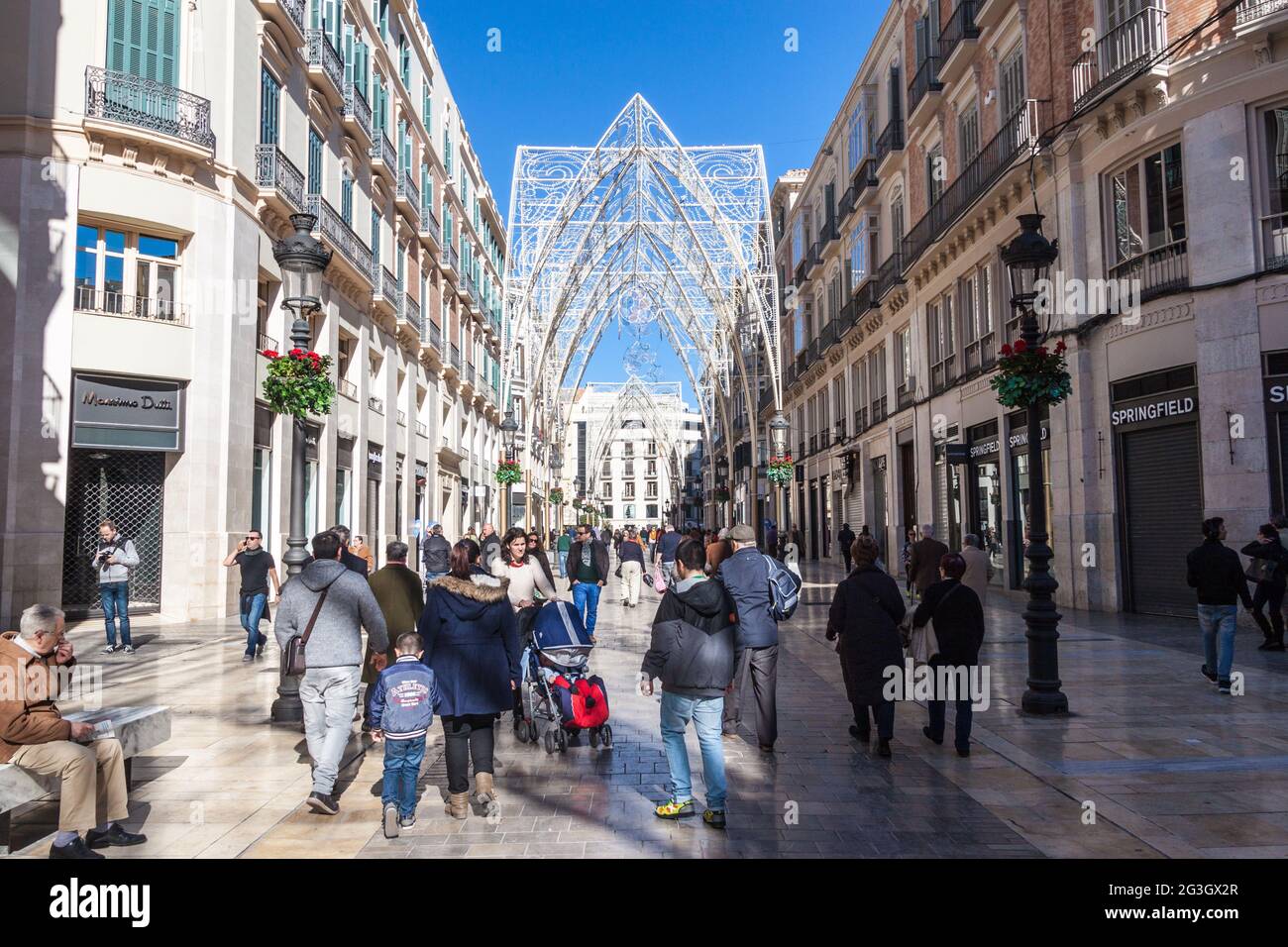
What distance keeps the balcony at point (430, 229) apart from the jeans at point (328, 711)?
28973 millimetres

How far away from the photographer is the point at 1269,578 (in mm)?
11336

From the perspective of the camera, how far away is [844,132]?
116ft

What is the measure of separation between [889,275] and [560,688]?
2387 centimetres

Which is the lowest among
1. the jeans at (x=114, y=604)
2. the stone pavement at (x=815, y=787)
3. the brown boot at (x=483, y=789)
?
the stone pavement at (x=815, y=787)

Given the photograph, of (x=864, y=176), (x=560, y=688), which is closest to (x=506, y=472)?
(x=864, y=176)

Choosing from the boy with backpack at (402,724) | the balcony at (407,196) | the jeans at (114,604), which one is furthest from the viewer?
the balcony at (407,196)

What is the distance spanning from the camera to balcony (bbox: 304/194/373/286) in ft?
69.8

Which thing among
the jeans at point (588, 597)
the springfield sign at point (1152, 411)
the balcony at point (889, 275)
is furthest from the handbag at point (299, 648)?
the balcony at point (889, 275)

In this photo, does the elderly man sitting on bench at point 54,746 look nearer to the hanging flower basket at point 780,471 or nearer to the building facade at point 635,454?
the hanging flower basket at point 780,471

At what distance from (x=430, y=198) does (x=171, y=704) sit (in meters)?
29.1

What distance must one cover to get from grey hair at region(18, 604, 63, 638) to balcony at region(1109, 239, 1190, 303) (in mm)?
15241

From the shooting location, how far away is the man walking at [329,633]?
5805 mm
